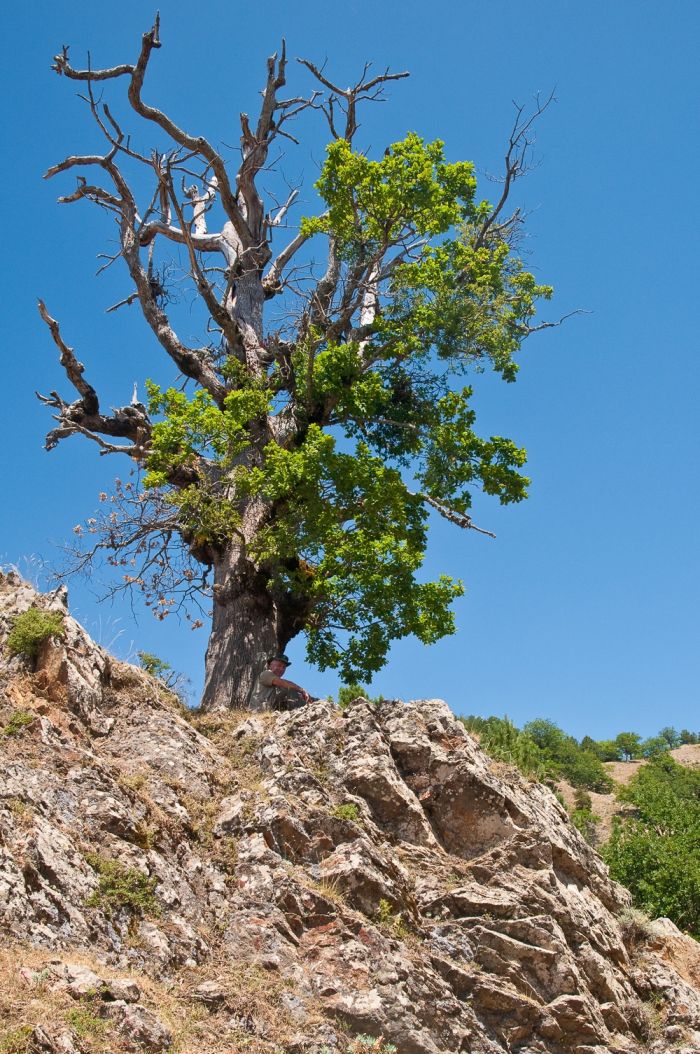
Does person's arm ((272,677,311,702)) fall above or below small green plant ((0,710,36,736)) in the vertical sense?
above

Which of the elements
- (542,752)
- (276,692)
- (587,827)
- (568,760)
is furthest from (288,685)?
(568,760)

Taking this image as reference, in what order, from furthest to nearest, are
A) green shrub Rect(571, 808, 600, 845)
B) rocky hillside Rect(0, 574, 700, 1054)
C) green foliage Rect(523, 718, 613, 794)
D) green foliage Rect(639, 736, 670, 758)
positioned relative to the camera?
green foliage Rect(639, 736, 670, 758)
green foliage Rect(523, 718, 613, 794)
green shrub Rect(571, 808, 600, 845)
rocky hillside Rect(0, 574, 700, 1054)

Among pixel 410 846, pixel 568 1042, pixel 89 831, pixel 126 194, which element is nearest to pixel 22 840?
pixel 89 831

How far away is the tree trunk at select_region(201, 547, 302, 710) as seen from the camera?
14211 mm

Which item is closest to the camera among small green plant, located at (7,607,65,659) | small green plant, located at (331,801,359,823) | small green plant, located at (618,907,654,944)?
small green plant, located at (331,801,359,823)

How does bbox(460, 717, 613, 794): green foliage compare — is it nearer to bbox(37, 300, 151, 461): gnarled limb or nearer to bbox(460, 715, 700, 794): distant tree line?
bbox(460, 715, 700, 794): distant tree line

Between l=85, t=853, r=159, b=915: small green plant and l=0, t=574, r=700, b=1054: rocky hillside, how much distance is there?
27mm

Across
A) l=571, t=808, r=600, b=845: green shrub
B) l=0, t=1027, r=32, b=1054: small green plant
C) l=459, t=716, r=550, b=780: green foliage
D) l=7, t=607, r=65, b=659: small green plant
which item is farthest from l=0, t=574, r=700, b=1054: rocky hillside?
l=571, t=808, r=600, b=845: green shrub

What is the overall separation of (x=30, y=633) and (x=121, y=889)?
138 inches

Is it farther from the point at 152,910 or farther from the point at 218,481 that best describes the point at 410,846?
the point at 218,481

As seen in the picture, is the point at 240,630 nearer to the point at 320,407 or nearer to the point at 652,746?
the point at 320,407

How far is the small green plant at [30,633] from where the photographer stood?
10.7 meters

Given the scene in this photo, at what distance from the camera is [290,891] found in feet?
30.7

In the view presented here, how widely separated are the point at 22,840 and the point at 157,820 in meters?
1.97
